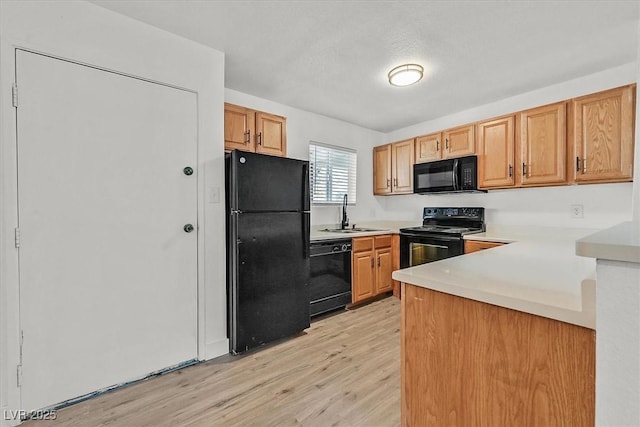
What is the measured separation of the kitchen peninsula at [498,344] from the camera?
27.8 inches

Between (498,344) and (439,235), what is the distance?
2432 millimetres

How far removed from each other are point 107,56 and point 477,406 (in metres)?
2.60

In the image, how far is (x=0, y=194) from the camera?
58.4 inches

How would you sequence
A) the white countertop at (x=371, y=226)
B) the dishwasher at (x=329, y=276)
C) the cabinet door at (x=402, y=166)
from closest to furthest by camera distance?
the dishwasher at (x=329, y=276)
the white countertop at (x=371, y=226)
the cabinet door at (x=402, y=166)

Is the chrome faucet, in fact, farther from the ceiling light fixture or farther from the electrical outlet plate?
the electrical outlet plate

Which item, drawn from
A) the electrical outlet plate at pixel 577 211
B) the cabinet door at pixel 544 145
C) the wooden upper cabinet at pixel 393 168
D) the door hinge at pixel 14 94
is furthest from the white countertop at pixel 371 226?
the door hinge at pixel 14 94

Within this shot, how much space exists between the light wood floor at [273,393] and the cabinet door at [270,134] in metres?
1.86

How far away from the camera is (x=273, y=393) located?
5.78 feet

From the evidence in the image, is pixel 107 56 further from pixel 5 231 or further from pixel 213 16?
pixel 5 231

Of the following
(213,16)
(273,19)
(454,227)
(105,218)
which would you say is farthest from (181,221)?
(454,227)

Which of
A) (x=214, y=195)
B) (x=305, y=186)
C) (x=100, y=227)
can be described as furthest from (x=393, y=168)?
(x=100, y=227)

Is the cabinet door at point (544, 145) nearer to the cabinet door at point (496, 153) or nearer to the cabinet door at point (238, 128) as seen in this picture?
the cabinet door at point (496, 153)

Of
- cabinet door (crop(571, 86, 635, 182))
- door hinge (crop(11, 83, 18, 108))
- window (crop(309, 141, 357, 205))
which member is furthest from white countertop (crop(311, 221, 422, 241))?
door hinge (crop(11, 83, 18, 108))

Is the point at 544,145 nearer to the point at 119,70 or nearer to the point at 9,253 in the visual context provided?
the point at 119,70
